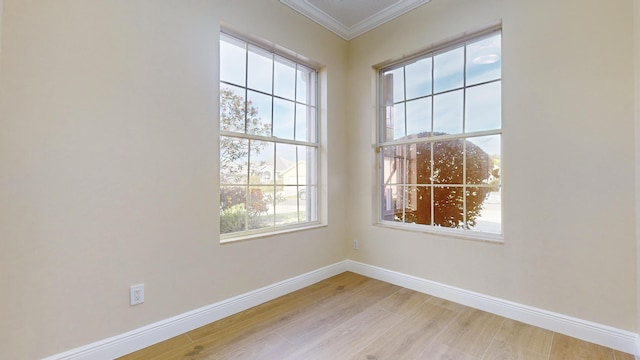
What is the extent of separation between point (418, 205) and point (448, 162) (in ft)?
1.65

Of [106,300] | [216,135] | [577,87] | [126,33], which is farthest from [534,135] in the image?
[106,300]

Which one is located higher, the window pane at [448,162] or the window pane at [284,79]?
the window pane at [284,79]

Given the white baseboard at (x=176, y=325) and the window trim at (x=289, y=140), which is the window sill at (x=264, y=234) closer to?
the window trim at (x=289, y=140)

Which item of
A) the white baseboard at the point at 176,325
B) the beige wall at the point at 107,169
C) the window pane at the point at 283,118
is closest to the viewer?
the beige wall at the point at 107,169

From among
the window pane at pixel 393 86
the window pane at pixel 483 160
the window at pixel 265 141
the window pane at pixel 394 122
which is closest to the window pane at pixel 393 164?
the window pane at pixel 394 122

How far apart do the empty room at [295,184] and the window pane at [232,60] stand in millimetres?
19

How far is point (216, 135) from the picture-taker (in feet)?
6.88

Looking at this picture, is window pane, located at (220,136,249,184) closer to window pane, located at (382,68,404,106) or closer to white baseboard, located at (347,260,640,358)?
window pane, located at (382,68,404,106)

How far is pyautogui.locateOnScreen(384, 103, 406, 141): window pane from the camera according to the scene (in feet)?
9.38

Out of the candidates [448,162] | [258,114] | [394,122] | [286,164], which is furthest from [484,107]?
[258,114]

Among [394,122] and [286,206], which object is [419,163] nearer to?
[394,122]

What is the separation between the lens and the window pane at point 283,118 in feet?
8.55

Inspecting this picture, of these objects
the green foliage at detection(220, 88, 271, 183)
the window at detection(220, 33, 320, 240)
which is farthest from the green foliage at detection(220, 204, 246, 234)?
the green foliage at detection(220, 88, 271, 183)

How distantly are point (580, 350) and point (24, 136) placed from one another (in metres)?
3.38
